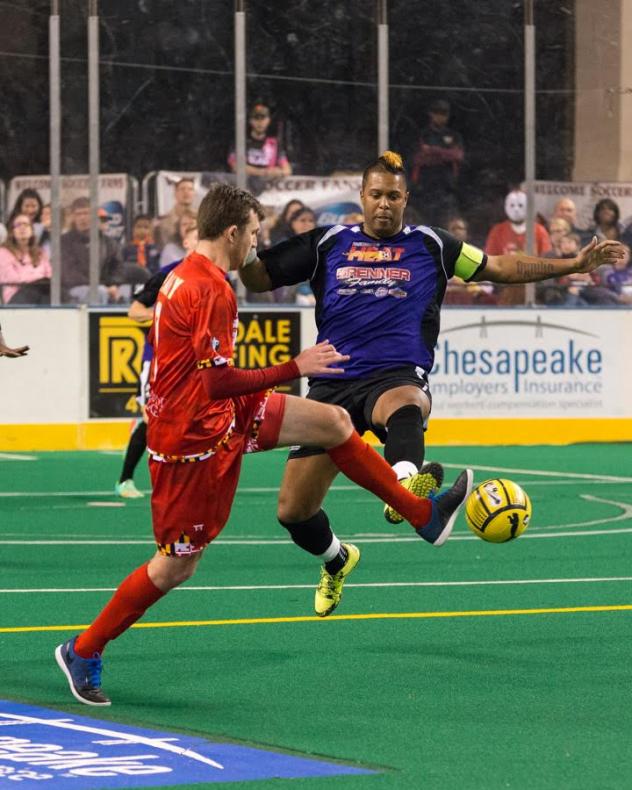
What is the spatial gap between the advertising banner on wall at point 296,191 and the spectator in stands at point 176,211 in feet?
0.18

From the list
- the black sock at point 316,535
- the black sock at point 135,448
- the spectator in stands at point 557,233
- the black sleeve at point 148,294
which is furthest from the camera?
the spectator in stands at point 557,233

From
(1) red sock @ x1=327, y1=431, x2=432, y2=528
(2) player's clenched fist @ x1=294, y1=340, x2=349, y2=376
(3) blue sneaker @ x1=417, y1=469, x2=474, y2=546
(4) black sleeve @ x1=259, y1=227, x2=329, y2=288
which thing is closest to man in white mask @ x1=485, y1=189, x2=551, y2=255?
(4) black sleeve @ x1=259, y1=227, x2=329, y2=288

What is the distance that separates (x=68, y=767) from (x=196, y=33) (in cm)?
1760

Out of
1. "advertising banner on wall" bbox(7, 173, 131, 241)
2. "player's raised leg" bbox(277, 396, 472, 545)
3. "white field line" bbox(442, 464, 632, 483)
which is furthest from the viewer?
"advertising banner on wall" bbox(7, 173, 131, 241)

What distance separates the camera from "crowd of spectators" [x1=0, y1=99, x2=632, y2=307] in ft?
69.9

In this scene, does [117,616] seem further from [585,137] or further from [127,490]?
[585,137]

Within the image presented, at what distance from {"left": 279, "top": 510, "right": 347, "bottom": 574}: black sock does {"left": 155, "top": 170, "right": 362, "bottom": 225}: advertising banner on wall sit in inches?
508

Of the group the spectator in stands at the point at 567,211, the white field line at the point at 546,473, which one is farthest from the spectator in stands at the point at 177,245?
the spectator in stands at the point at 567,211

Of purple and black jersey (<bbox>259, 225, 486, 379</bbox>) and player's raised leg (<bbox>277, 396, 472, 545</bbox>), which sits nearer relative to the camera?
player's raised leg (<bbox>277, 396, 472, 545</bbox>)

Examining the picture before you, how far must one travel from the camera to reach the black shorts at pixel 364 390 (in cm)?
954

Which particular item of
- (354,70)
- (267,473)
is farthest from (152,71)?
(267,473)

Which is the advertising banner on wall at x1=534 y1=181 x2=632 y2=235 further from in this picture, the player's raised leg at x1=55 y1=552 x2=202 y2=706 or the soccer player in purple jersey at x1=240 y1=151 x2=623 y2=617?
the player's raised leg at x1=55 y1=552 x2=202 y2=706

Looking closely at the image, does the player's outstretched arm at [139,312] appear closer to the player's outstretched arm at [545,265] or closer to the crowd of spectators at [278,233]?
the player's outstretched arm at [545,265]

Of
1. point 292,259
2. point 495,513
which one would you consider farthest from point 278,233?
point 495,513
